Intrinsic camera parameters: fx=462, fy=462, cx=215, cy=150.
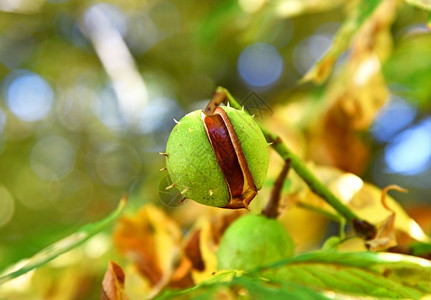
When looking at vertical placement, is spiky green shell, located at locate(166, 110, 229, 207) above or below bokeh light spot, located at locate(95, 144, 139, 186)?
above

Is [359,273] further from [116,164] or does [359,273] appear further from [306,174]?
[116,164]

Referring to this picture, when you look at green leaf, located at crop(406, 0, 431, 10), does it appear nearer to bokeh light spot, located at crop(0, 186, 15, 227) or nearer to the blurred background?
the blurred background

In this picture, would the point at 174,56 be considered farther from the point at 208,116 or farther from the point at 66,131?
the point at 208,116

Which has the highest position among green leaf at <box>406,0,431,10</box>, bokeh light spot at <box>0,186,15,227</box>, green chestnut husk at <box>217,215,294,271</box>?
green leaf at <box>406,0,431,10</box>

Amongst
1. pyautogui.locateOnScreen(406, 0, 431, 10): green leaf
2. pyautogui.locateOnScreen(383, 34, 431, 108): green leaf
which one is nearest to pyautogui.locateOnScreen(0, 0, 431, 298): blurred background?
pyautogui.locateOnScreen(383, 34, 431, 108): green leaf

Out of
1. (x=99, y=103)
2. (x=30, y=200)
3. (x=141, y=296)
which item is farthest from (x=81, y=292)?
(x=30, y=200)

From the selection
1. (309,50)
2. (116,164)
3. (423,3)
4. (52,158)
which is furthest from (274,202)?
(52,158)
